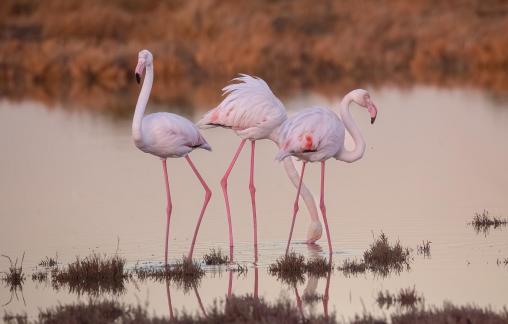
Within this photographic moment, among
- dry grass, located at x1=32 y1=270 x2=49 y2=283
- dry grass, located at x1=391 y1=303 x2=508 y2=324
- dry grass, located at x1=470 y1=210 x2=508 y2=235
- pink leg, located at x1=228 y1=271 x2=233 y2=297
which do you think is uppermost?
dry grass, located at x1=470 y1=210 x2=508 y2=235

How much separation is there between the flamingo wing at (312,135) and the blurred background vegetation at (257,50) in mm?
15793

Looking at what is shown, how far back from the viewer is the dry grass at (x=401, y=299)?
895cm

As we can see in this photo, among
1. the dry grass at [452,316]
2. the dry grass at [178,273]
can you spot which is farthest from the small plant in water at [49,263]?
the dry grass at [452,316]

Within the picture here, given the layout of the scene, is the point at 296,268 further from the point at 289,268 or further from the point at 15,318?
the point at 15,318

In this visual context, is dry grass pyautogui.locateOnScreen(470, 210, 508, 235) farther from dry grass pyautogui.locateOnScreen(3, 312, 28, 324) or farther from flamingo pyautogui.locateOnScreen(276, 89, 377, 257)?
dry grass pyautogui.locateOnScreen(3, 312, 28, 324)

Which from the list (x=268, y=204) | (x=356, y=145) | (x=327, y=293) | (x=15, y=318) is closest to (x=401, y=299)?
(x=327, y=293)

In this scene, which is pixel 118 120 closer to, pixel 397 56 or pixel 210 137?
pixel 210 137

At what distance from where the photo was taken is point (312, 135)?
36.3ft

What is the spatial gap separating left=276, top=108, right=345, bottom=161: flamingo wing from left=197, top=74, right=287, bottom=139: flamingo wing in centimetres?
37

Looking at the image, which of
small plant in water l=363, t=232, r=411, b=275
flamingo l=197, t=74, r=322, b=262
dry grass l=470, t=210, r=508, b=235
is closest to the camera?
small plant in water l=363, t=232, r=411, b=275

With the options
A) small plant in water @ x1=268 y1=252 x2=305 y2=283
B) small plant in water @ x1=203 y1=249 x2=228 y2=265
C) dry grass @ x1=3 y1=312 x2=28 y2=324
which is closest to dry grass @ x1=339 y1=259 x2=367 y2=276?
small plant in water @ x1=268 y1=252 x2=305 y2=283

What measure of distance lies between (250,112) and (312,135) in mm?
844

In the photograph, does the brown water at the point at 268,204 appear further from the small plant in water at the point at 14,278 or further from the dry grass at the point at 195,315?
the dry grass at the point at 195,315

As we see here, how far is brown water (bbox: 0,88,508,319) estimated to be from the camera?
32.6ft
